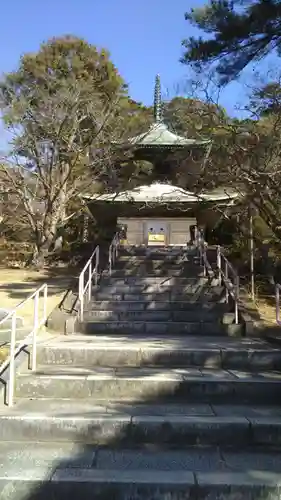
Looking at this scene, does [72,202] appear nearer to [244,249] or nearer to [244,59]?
[244,249]

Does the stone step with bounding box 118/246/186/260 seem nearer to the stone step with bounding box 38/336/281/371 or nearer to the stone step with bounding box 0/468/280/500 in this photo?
the stone step with bounding box 38/336/281/371

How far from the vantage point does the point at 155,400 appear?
443 cm

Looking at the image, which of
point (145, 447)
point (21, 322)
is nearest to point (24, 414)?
point (145, 447)

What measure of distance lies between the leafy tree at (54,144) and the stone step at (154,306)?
796cm

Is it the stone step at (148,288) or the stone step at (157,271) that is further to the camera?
the stone step at (157,271)

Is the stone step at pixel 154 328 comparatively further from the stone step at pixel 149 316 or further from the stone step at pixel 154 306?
the stone step at pixel 154 306

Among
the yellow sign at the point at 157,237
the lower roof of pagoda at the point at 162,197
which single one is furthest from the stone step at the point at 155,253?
the yellow sign at the point at 157,237

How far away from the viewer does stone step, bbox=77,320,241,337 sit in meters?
7.60

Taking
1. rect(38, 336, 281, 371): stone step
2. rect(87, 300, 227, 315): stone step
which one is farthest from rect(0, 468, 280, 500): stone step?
rect(87, 300, 227, 315): stone step

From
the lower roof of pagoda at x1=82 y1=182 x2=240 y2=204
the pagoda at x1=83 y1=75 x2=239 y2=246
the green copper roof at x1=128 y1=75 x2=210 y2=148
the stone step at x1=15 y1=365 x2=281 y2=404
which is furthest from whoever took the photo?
the green copper roof at x1=128 y1=75 x2=210 y2=148

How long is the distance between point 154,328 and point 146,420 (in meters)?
3.90

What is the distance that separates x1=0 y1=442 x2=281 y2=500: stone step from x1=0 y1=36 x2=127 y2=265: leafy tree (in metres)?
13.2

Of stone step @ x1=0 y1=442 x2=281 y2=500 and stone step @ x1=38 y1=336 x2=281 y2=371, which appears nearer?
stone step @ x1=0 y1=442 x2=281 y2=500

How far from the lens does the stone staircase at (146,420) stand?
119 inches
